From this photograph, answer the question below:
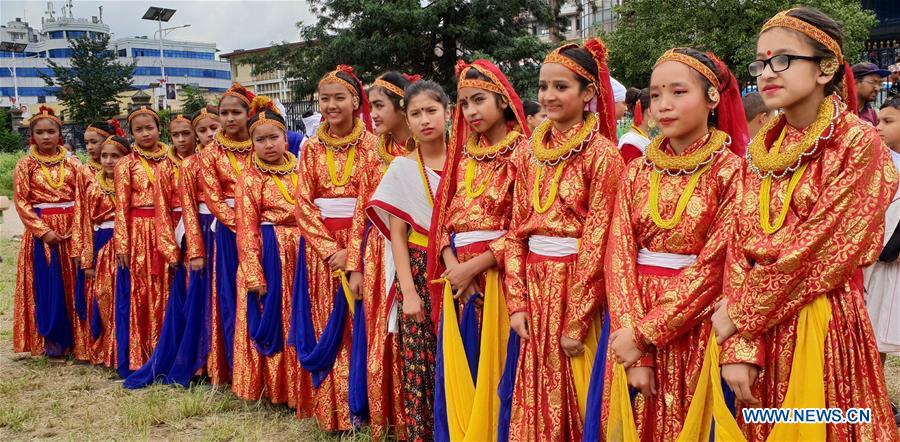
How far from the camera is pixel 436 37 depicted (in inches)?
909

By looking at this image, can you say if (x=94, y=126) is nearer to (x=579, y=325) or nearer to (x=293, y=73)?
(x=579, y=325)

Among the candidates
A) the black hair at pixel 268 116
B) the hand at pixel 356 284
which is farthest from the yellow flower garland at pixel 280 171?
the hand at pixel 356 284

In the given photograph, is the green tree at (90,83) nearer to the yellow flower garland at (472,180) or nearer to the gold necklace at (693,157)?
the yellow flower garland at (472,180)

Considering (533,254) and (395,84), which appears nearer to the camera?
(533,254)

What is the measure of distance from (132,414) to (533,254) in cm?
305

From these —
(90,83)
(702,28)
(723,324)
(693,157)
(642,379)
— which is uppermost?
(702,28)

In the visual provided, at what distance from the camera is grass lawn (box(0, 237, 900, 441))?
4.67 meters

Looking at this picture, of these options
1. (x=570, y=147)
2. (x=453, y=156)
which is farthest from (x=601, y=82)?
(x=453, y=156)

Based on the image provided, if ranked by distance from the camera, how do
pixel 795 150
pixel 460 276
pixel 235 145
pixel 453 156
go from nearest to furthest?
pixel 795 150
pixel 460 276
pixel 453 156
pixel 235 145

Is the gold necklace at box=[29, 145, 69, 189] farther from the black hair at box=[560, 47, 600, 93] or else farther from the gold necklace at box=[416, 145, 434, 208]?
the black hair at box=[560, 47, 600, 93]

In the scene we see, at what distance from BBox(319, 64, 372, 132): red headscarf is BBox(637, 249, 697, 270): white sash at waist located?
2417 mm

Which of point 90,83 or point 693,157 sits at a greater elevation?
point 90,83

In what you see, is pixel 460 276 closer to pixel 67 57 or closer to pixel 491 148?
pixel 491 148

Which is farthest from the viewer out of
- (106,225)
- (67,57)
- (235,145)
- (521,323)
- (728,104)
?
(67,57)
